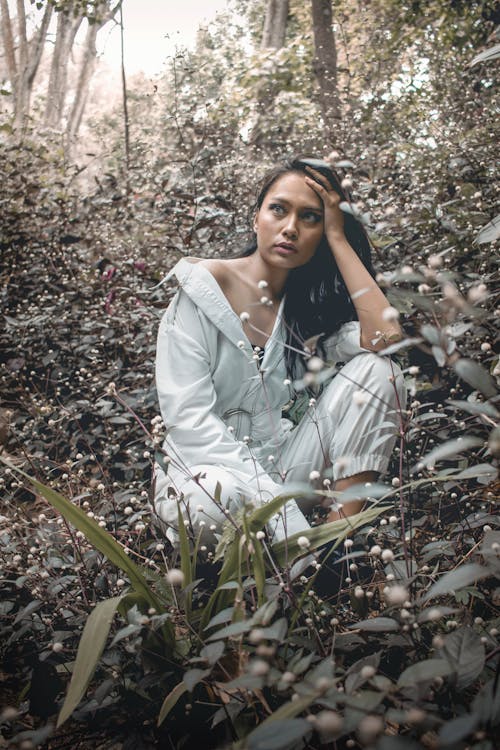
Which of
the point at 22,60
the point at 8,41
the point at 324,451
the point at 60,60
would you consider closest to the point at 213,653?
the point at 324,451

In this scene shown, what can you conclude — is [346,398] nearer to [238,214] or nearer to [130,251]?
[238,214]

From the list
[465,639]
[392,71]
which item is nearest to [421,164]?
[465,639]

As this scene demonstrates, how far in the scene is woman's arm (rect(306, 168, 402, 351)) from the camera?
7.09 feet

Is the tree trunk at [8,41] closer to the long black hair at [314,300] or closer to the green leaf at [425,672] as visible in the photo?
the long black hair at [314,300]

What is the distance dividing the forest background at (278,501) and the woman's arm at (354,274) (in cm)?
18

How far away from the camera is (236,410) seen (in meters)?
2.31

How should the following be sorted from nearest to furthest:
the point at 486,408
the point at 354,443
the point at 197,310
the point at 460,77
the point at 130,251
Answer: the point at 486,408 → the point at 354,443 → the point at 197,310 → the point at 130,251 → the point at 460,77

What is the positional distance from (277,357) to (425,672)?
5.22 ft

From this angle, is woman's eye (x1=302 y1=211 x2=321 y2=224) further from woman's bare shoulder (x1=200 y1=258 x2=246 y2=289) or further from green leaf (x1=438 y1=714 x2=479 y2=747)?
green leaf (x1=438 y1=714 x2=479 y2=747)

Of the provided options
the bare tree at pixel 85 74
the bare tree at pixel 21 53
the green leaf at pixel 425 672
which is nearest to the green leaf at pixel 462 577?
the green leaf at pixel 425 672

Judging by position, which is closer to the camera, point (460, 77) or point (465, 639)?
point (465, 639)

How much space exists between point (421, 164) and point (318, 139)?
8.04 ft

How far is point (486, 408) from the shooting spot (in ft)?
3.25

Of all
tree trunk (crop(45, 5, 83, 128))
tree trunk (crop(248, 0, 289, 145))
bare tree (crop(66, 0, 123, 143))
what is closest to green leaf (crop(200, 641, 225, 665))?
tree trunk (crop(248, 0, 289, 145))
